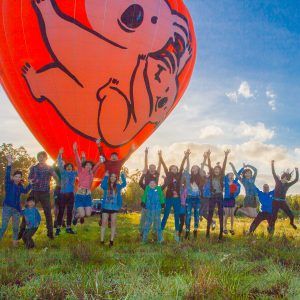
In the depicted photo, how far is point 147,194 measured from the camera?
942 cm

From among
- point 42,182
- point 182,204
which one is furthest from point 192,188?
point 42,182

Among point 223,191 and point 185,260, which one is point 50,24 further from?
point 185,260

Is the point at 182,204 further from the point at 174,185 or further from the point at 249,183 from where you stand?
the point at 249,183

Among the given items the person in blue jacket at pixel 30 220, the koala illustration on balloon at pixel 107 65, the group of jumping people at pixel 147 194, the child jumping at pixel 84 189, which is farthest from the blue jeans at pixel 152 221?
the koala illustration on balloon at pixel 107 65

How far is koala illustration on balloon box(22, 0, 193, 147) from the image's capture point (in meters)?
12.0

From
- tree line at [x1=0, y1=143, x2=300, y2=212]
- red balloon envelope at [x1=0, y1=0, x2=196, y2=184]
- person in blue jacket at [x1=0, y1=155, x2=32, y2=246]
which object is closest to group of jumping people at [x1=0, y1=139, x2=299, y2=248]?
person in blue jacket at [x1=0, y1=155, x2=32, y2=246]

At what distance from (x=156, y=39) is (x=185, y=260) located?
8.61m

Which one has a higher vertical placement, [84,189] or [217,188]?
[217,188]

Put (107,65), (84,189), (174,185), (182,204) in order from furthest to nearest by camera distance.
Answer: (107,65)
(84,189)
(182,204)
(174,185)

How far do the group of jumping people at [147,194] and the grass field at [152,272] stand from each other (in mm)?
769

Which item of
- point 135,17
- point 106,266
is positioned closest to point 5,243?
point 106,266

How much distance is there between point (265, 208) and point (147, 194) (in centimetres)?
345

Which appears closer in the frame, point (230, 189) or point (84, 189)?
point (84, 189)

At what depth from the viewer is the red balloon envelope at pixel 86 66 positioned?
39.3ft
